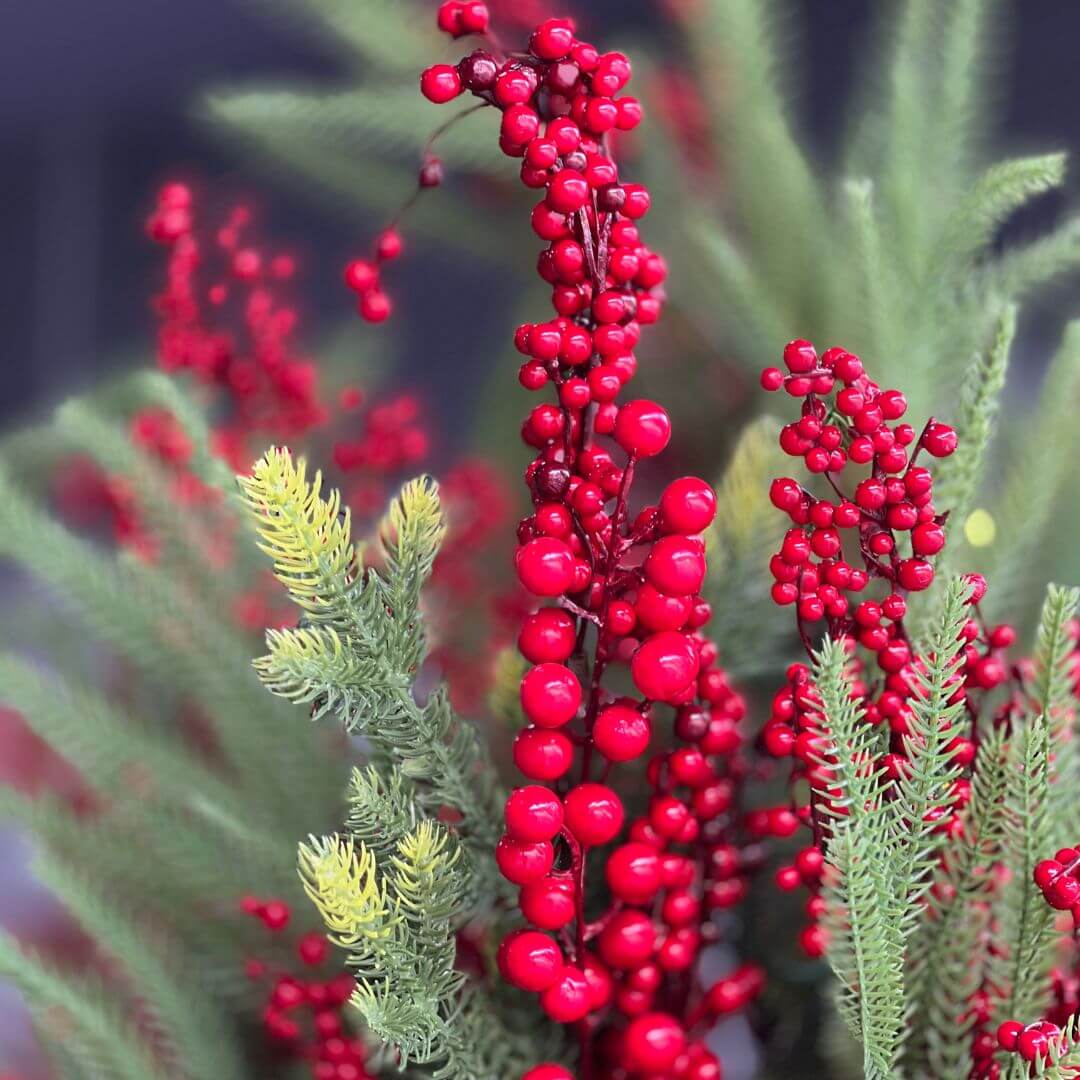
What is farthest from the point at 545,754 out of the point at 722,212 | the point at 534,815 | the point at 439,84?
the point at 722,212

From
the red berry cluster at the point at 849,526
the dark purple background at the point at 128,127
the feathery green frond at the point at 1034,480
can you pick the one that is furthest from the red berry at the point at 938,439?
the dark purple background at the point at 128,127

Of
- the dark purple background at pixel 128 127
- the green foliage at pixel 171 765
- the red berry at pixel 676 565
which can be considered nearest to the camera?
the red berry at pixel 676 565

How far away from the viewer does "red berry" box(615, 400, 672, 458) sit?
209 millimetres

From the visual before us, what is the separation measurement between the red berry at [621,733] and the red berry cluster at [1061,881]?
78mm

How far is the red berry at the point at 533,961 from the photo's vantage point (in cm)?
22

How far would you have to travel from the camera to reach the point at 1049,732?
0.24 metres

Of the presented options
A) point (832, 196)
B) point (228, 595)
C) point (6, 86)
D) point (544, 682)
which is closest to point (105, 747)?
point (228, 595)

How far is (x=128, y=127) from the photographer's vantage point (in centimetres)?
117

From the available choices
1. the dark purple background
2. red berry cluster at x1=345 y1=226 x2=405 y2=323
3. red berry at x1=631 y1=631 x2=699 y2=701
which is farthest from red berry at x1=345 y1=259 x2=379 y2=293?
the dark purple background

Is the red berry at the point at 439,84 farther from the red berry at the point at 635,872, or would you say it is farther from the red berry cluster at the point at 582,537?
the red berry at the point at 635,872

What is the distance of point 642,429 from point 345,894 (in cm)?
9

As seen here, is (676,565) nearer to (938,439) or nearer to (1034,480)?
(938,439)

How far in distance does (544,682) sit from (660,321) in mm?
264

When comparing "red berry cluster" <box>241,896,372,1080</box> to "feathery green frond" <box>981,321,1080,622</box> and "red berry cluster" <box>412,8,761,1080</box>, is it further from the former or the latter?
"feathery green frond" <box>981,321,1080,622</box>
